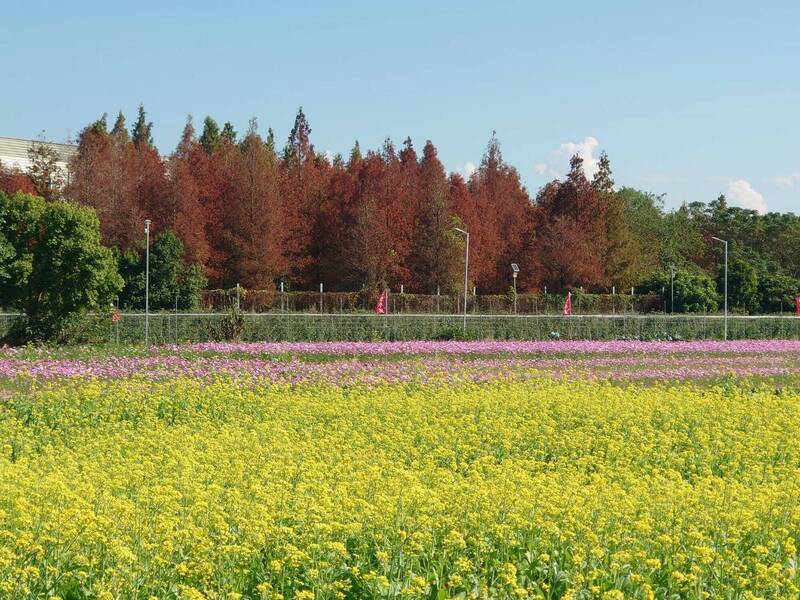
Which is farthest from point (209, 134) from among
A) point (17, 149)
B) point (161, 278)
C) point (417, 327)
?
point (417, 327)

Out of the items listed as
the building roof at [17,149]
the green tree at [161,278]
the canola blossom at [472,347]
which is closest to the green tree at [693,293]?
the canola blossom at [472,347]

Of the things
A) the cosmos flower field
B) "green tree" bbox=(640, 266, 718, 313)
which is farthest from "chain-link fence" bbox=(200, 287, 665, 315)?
the cosmos flower field

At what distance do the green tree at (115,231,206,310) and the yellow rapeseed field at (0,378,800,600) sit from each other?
94.5 ft

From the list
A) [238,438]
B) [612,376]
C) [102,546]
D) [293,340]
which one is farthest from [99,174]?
[102,546]

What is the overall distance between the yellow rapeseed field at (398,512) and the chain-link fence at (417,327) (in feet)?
52.7

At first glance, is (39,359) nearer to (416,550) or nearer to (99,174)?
(416,550)

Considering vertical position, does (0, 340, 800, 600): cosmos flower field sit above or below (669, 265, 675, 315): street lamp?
below

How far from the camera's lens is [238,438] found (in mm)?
11875

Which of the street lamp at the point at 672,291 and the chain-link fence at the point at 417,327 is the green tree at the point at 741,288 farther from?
the chain-link fence at the point at 417,327

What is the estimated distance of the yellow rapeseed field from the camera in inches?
256

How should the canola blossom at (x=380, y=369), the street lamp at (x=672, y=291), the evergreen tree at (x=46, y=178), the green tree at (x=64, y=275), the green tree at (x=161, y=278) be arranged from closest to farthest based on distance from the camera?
the canola blossom at (x=380, y=369)
the green tree at (x=64, y=275)
the green tree at (x=161, y=278)
the evergreen tree at (x=46, y=178)
the street lamp at (x=672, y=291)

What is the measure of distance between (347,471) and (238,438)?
258 cm

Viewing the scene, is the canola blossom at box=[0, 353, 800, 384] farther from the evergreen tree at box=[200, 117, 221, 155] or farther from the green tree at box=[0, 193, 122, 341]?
the evergreen tree at box=[200, 117, 221, 155]

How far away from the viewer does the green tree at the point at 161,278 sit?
41.8 m
